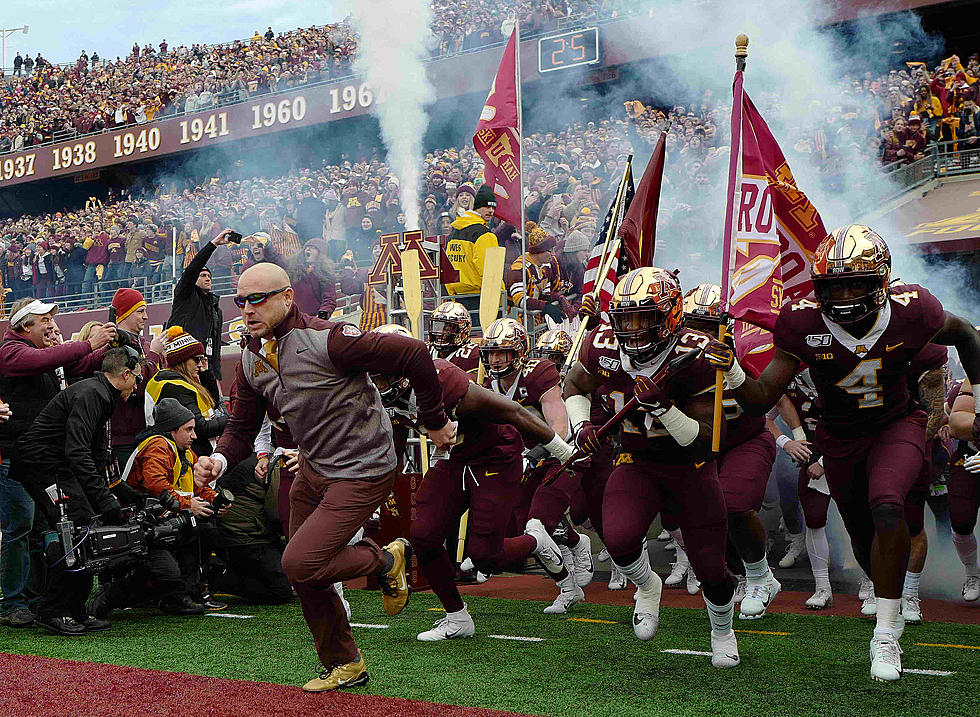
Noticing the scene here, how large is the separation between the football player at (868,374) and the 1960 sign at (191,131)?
1681 centimetres

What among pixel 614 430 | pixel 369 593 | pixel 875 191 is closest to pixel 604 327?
pixel 614 430

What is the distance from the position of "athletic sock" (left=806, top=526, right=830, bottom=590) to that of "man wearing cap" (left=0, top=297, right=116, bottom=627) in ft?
14.9

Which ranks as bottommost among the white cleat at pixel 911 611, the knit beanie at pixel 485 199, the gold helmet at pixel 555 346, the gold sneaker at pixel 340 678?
the white cleat at pixel 911 611

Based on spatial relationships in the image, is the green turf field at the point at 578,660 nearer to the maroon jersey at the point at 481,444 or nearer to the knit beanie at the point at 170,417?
the maroon jersey at the point at 481,444

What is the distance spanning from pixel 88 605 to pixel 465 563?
2.68m

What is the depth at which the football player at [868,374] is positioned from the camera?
4.85 m

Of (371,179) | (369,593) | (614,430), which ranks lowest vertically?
(369,593)

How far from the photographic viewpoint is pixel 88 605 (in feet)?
22.5

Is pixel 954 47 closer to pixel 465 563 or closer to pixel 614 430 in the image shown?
pixel 465 563

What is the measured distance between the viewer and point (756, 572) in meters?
6.50

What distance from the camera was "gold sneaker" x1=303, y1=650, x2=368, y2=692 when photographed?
15.4 ft

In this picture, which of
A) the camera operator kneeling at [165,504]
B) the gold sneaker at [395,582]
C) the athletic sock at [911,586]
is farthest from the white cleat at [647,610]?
the camera operator kneeling at [165,504]

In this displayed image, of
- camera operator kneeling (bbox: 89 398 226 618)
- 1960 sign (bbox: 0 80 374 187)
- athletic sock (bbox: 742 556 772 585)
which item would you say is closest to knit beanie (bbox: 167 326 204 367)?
camera operator kneeling (bbox: 89 398 226 618)

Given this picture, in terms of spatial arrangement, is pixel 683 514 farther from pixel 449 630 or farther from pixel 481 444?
pixel 449 630
